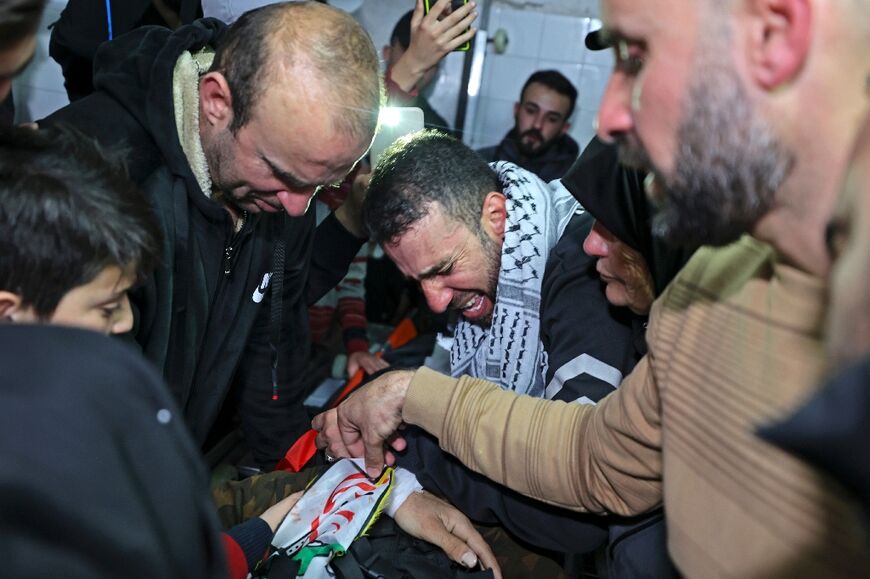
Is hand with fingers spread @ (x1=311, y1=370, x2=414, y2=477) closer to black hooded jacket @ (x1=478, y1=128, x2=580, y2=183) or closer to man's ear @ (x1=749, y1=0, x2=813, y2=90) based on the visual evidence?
man's ear @ (x1=749, y1=0, x2=813, y2=90)

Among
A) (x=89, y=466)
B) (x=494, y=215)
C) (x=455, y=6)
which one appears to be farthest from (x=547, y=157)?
(x=89, y=466)

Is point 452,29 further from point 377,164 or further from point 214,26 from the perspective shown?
point 214,26

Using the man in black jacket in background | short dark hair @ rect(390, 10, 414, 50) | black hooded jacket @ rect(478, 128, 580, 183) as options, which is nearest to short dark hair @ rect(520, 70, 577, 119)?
the man in black jacket in background

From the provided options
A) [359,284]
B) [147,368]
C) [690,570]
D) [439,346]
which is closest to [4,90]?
[147,368]

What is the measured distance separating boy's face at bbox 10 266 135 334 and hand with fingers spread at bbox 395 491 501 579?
77cm

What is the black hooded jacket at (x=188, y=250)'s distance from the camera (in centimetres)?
157

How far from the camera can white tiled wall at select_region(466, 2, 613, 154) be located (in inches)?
178

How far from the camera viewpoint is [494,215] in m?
2.16

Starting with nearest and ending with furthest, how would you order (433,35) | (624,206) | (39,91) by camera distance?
(624,206), (433,35), (39,91)

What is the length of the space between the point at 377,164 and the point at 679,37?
1.42 m

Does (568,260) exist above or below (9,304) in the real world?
below

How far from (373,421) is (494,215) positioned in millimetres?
753

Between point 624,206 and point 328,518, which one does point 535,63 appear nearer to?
point 624,206

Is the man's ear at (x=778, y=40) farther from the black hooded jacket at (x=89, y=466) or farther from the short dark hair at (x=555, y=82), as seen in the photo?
the short dark hair at (x=555, y=82)
